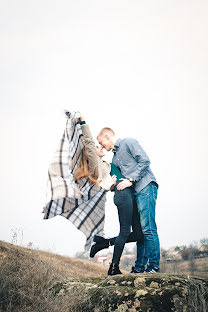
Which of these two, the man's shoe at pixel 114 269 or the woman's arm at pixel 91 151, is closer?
the man's shoe at pixel 114 269

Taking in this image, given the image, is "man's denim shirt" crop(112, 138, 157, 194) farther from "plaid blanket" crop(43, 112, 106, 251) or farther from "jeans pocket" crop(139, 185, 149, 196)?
"plaid blanket" crop(43, 112, 106, 251)

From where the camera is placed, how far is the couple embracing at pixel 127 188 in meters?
3.96

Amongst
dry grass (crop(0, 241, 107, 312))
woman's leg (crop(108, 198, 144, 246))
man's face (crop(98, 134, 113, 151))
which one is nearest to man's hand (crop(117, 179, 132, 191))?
woman's leg (crop(108, 198, 144, 246))

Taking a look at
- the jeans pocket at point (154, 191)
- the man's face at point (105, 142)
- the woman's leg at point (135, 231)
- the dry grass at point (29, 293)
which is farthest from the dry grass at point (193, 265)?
the dry grass at point (29, 293)

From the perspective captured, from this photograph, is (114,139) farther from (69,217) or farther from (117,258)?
(117,258)

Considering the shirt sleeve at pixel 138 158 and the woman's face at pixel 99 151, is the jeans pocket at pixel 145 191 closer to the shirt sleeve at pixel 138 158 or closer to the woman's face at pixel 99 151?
the shirt sleeve at pixel 138 158

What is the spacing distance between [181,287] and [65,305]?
1.30m

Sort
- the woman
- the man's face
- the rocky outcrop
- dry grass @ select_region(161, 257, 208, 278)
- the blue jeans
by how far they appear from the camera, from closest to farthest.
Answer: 1. the rocky outcrop
2. the blue jeans
3. the woman
4. the man's face
5. dry grass @ select_region(161, 257, 208, 278)

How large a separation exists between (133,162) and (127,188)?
0.47 m

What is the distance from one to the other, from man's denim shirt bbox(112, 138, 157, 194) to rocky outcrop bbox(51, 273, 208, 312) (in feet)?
4.31

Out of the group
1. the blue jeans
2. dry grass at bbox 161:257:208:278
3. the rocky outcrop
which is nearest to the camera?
the rocky outcrop

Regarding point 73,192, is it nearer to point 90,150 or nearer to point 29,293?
point 90,150

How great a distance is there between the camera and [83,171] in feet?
14.2

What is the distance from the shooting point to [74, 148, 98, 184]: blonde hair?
169 inches
